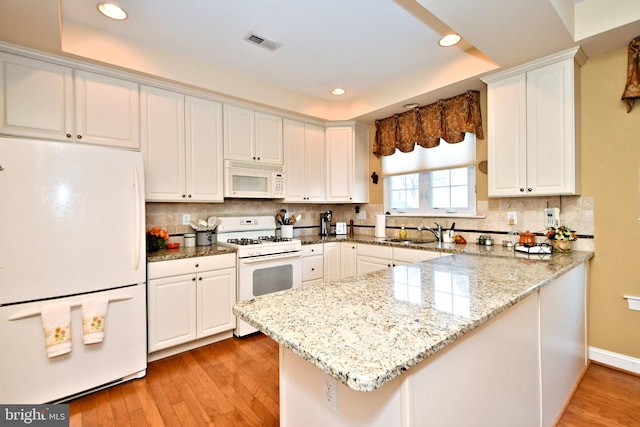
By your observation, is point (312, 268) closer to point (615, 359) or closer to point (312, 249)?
point (312, 249)

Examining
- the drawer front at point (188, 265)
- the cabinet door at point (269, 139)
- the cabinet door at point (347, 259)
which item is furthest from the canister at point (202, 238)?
the cabinet door at point (347, 259)

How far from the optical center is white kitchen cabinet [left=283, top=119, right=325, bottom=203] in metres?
3.58

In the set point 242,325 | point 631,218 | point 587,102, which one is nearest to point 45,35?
point 242,325

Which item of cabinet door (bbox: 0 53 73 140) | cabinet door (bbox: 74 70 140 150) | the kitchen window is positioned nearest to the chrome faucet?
the kitchen window

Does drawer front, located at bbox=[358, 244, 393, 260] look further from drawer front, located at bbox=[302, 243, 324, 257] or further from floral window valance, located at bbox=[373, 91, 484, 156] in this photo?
floral window valance, located at bbox=[373, 91, 484, 156]

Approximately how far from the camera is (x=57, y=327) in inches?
72.1

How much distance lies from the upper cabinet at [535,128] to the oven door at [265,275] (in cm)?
207

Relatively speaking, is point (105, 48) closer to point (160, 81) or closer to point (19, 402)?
point (160, 81)

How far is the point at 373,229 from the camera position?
4070 mm

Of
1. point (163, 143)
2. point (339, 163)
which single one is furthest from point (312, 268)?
point (163, 143)

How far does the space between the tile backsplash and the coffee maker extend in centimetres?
11

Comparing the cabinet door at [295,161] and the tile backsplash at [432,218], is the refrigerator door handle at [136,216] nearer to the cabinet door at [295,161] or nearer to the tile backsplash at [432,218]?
the tile backsplash at [432,218]

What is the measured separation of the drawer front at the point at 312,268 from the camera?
3.45 m

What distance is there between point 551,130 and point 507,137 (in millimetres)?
305
